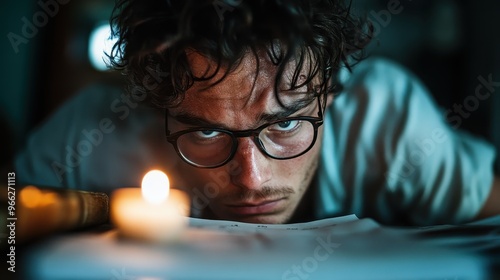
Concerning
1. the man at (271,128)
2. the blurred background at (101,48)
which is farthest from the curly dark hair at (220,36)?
the blurred background at (101,48)

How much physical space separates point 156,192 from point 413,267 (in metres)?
0.28

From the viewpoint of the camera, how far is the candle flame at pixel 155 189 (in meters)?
0.52

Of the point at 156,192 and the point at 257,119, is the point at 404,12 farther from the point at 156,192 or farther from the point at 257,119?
the point at 156,192

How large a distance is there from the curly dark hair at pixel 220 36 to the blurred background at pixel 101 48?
26 cm

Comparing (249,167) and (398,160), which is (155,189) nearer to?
(249,167)

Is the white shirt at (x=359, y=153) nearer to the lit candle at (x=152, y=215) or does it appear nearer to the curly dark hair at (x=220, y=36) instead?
the curly dark hair at (x=220, y=36)

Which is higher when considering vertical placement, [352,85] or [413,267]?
[352,85]

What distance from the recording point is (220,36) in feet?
2.01

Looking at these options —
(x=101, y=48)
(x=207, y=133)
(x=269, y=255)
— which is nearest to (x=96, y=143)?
(x=101, y=48)

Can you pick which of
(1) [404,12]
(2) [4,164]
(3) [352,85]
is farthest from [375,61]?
(2) [4,164]

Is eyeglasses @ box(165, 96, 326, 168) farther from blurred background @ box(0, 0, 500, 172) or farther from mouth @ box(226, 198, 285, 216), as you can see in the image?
blurred background @ box(0, 0, 500, 172)

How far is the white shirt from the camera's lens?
87 cm

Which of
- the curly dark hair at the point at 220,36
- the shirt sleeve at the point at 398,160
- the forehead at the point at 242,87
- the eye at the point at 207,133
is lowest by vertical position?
the shirt sleeve at the point at 398,160

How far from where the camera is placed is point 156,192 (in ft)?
1.72
